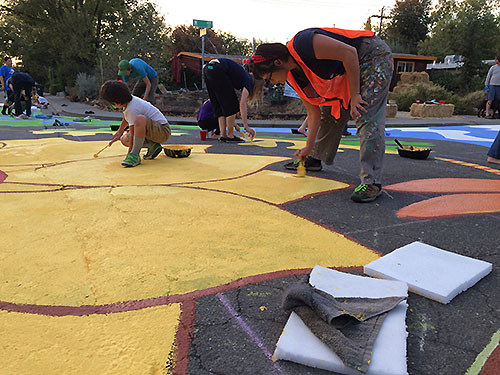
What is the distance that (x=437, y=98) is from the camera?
57.0ft

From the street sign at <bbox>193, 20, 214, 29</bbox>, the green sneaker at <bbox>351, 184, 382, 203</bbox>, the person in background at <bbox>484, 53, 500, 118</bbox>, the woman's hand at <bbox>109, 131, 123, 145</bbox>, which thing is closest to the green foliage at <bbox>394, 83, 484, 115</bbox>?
the person in background at <bbox>484, 53, 500, 118</bbox>

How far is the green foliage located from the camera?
1680 centimetres

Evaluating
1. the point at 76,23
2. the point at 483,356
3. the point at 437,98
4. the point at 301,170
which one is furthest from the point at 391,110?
the point at 76,23

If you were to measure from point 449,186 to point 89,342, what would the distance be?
336 cm

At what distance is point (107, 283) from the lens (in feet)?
5.45

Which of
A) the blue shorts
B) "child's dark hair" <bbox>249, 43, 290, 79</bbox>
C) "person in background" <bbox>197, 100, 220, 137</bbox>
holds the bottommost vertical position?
"person in background" <bbox>197, 100, 220, 137</bbox>

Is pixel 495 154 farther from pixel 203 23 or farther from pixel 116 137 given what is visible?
pixel 203 23

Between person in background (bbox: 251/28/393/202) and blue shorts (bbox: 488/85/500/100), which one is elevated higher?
blue shorts (bbox: 488/85/500/100)

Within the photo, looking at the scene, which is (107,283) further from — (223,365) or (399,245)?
(399,245)

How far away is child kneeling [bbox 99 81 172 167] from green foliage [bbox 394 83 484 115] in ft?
53.2

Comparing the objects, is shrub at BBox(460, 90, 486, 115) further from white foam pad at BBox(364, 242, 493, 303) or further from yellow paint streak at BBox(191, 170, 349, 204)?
white foam pad at BBox(364, 242, 493, 303)

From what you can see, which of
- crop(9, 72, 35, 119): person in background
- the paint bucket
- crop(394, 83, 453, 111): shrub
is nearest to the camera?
the paint bucket

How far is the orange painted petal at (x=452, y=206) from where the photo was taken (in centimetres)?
271

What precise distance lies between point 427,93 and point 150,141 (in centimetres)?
1682
